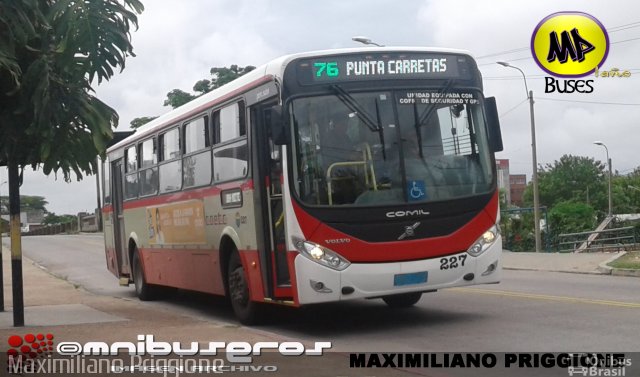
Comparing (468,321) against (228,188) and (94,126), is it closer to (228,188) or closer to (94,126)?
(228,188)

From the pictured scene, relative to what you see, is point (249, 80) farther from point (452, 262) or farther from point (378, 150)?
point (452, 262)

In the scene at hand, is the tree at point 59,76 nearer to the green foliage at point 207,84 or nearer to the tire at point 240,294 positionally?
the tire at point 240,294

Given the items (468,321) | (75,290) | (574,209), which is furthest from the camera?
(574,209)

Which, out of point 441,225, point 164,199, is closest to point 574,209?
point 164,199

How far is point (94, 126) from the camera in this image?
872 centimetres

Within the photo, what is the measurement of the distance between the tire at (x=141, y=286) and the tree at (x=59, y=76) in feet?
31.4

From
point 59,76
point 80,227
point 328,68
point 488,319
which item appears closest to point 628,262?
point 488,319

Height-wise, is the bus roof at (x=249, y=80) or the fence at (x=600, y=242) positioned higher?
the bus roof at (x=249, y=80)

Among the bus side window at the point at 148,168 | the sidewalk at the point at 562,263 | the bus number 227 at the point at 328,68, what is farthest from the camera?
the sidewalk at the point at 562,263

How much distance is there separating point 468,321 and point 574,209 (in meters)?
40.3

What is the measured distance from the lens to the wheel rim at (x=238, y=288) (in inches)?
508

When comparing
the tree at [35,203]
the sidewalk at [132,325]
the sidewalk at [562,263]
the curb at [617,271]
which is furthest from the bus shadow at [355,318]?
the tree at [35,203]

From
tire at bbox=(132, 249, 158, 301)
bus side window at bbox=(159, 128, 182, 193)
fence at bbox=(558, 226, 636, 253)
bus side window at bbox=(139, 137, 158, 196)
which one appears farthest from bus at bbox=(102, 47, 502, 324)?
fence at bbox=(558, 226, 636, 253)

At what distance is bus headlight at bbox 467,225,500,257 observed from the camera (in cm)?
1146
